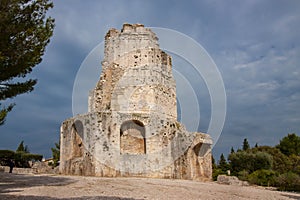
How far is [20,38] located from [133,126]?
10932mm

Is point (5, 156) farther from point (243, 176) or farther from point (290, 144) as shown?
point (290, 144)

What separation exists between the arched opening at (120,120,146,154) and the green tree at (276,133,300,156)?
35622mm

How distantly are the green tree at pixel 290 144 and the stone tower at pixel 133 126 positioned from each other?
97.5 feet

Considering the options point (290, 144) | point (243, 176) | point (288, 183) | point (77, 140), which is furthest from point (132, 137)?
point (290, 144)

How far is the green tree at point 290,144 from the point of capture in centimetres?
4809

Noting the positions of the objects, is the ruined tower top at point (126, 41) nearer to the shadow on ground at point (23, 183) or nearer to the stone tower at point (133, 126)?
the stone tower at point (133, 126)

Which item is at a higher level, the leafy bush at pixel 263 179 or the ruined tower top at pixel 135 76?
the ruined tower top at pixel 135 76

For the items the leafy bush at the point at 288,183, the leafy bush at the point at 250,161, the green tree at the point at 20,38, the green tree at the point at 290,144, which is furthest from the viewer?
the green tree at the point at 290,144

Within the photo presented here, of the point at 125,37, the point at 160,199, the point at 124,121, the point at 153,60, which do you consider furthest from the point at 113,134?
the point at 160,199

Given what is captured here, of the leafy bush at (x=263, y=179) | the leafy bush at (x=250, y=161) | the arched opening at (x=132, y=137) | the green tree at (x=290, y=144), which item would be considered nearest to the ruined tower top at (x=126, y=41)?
the arched opening at (x=132, y=137)

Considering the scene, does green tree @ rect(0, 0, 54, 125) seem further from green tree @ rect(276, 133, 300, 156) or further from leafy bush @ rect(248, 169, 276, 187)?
green tree @ rect(276, 133, 300, 156)

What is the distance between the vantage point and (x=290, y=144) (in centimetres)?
4888

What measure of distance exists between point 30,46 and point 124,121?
9.73 meters

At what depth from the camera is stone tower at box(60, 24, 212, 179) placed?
18.2 m
